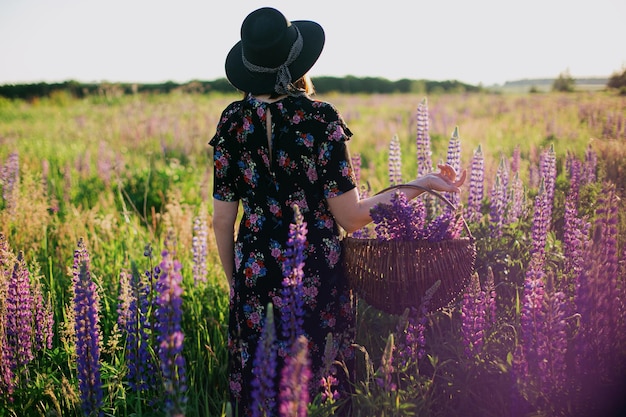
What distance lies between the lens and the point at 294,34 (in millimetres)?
2582

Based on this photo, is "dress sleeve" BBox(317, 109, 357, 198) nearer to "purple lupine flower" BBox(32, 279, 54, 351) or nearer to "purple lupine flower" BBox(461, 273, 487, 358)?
"purple lupine flower" BBox(461, 273, 487, 358)

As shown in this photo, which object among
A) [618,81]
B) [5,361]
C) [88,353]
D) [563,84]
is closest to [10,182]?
[5,361]

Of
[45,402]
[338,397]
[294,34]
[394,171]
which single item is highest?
[294,34]

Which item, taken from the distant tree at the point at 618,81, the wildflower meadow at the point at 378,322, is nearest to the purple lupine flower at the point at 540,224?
the wildflower meadow at the point at 378,322

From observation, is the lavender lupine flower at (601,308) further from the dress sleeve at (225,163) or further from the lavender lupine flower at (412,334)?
the dress sleeve at (225,163)

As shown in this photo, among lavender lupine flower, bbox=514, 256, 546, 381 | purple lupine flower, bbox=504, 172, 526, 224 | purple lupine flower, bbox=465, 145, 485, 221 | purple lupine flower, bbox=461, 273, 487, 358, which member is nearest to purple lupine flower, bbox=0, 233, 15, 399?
purple lupine flower, bbox=461, 273, 487, 358

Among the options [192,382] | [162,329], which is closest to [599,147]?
[192,382]

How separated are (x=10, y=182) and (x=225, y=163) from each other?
3.20m

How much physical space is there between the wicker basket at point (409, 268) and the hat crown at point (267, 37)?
0.87m

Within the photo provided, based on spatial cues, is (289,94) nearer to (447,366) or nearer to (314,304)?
(314,304)

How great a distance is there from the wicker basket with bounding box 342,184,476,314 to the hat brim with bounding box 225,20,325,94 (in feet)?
2.57

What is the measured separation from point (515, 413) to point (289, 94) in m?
1.70

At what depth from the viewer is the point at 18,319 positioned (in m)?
2.86

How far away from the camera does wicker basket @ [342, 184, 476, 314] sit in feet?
8.04
